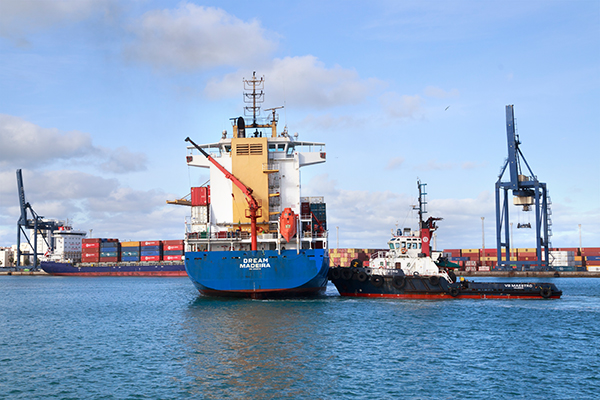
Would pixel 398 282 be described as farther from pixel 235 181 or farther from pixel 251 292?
pixel 235 181

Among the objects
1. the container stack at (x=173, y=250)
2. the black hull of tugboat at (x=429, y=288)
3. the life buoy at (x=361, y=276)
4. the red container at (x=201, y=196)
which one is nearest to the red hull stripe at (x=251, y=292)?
the life buoy at (x=361, y=276)

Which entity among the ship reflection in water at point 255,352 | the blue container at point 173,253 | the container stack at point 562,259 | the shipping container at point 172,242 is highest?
the shipping container at point 172,242

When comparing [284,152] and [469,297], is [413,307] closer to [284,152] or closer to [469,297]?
[469,297]

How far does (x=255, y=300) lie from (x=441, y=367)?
18439 mm

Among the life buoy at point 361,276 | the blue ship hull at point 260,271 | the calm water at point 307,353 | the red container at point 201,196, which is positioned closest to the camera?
the calm water at point 307,353

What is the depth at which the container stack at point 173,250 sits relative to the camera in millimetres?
96250

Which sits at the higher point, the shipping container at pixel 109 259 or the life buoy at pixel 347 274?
the life buoy at pixel 347 274

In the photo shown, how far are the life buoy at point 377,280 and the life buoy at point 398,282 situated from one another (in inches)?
34.8

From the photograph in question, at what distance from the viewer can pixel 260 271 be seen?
32719 millimetres

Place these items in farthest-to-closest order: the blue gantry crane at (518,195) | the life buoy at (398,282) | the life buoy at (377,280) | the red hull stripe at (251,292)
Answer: the blue gantry crane at (518,195) < the life buoy at (377,280) < the life buoy at (398,282) < the red hull stripe at (251,292)

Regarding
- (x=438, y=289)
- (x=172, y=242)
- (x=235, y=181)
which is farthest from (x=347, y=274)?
(x=172, y=242)

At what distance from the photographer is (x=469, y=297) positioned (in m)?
35.6

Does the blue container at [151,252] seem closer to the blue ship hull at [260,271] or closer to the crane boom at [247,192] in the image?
the crane boom at [247,192]

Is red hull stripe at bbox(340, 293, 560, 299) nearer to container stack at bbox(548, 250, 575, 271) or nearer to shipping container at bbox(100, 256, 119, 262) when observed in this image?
container stack at bbox(548, 250, 575, 271)
